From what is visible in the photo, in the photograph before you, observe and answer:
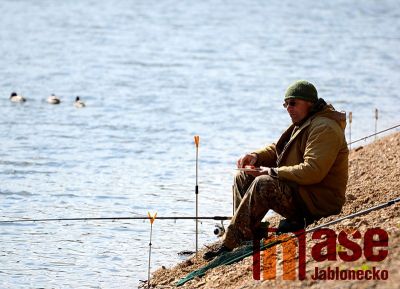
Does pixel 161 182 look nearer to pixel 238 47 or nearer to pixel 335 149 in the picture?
pixel 335 149

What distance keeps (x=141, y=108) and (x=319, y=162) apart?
483 inches

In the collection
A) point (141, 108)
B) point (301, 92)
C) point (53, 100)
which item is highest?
point (53, 100)

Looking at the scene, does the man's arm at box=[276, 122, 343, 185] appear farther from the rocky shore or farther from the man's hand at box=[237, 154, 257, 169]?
the man's hand at box=[237, 154, 257, 169]

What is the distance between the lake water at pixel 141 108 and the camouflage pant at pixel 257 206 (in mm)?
1300

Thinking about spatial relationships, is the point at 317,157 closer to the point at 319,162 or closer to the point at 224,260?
the point at 319,162

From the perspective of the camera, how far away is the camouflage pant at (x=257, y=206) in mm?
8375

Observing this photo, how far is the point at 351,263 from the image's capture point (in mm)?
6922

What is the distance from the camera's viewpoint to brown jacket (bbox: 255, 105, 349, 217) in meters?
8.35

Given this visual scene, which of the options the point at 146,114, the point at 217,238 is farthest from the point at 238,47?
the point at 217,238

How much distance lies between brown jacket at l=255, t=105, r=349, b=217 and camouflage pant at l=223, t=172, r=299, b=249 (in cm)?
11

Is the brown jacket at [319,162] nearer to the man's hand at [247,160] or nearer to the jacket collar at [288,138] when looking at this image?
the jacket collar at [288,138]

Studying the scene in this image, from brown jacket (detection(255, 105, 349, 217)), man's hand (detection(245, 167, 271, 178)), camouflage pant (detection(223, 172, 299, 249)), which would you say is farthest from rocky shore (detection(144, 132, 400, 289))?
man's hand (detection(245, 167, 271, 178))

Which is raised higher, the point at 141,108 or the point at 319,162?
the point at 141,108

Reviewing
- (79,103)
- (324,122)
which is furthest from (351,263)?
(79,103)
